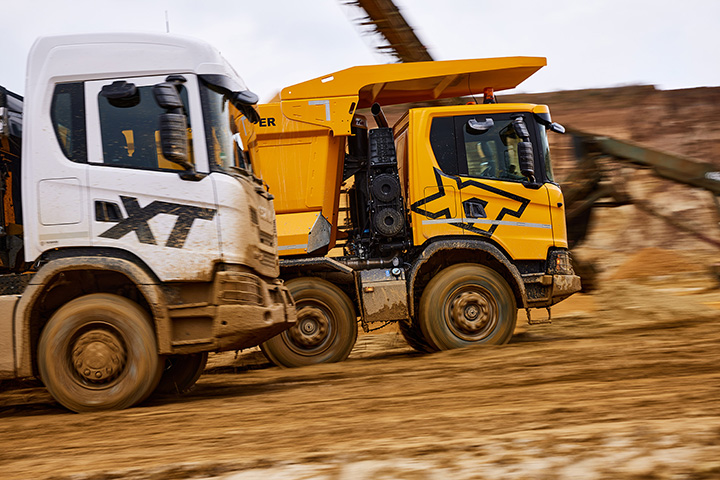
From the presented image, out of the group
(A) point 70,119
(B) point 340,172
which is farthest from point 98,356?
(B) point 340,172

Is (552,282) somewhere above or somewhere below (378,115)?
below

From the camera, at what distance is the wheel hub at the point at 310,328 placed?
25.6 feet

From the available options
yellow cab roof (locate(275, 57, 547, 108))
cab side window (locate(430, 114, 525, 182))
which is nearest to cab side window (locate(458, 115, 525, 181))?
cab side window (locate(430, 114, 525, 182))

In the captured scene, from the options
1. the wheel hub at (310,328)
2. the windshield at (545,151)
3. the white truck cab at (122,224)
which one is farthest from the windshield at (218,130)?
the windshield at (545,151)

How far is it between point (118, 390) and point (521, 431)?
3.32 metres

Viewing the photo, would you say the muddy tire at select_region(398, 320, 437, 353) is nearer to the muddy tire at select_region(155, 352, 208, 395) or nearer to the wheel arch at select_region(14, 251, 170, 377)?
the muddy tire at select_region(155, 352, 208, 395)

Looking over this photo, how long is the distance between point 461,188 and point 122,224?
403 centimetres

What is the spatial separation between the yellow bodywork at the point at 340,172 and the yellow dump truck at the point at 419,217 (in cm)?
1

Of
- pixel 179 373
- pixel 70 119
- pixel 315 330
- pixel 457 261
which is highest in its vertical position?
pixel 70 119

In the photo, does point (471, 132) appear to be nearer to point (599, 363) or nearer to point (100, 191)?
point (599, 363)

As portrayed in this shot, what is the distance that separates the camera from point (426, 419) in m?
4.30

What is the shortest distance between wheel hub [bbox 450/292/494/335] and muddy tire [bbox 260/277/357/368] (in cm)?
121

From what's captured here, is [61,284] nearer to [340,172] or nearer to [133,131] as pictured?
[133,131]

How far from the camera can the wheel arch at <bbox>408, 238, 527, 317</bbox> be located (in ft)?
25.9
